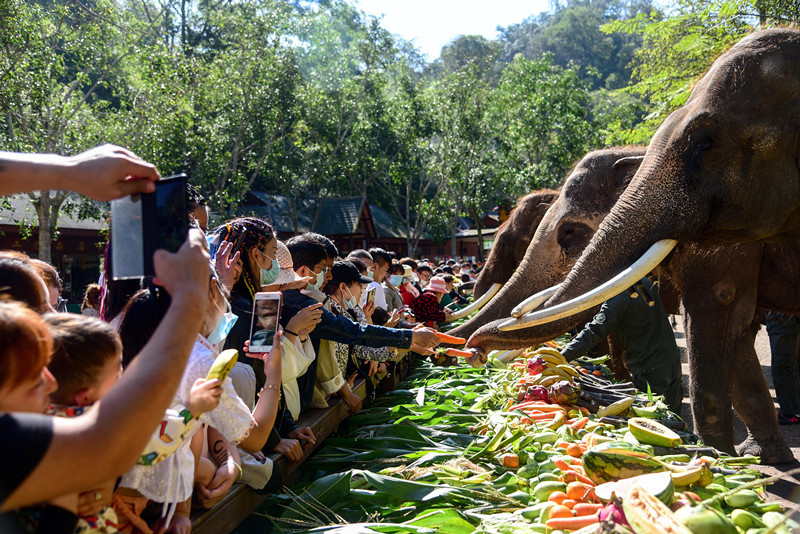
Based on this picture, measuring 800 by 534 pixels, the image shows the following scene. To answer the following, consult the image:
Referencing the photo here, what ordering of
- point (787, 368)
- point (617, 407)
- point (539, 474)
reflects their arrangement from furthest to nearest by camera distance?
point (787, 368) < point (617, 407) < point (539, 474)

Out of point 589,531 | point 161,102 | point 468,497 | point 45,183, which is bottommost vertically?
point 468,497

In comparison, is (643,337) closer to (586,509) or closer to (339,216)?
(586,509)

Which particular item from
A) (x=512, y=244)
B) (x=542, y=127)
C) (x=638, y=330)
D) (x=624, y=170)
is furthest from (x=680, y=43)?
(x=542, y=127)

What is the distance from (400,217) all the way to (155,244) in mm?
38337

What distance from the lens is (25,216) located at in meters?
18.0

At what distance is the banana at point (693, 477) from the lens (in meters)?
2.74

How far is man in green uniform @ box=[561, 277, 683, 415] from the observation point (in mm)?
5641

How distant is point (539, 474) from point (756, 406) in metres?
3.26

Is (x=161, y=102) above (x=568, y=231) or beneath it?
above

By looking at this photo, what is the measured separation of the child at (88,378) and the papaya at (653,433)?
2.59 meters

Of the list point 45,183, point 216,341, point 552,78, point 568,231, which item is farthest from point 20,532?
point 552,78

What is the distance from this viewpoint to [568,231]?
7.07 m

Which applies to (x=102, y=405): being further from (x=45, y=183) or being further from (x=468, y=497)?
(x=468, y=497)

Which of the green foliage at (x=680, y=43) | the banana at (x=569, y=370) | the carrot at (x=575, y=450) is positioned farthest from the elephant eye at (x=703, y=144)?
the green foliage at (x=680, y=43)
